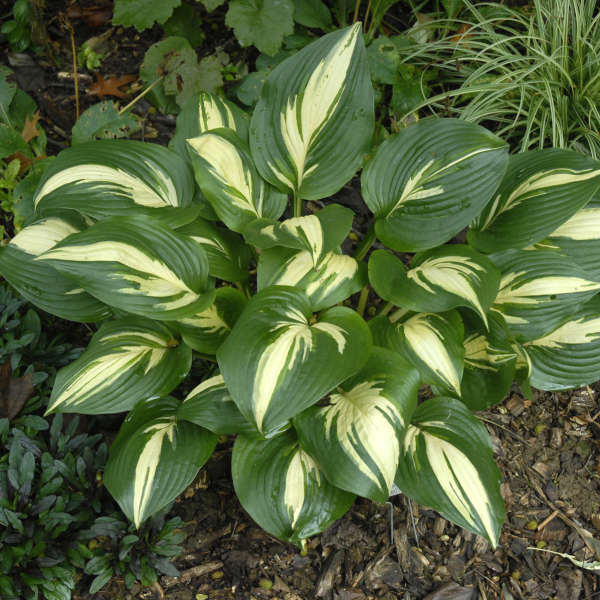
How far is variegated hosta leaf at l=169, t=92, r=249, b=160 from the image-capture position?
1.93 metres

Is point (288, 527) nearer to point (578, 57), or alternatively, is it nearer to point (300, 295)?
point (300, 295)

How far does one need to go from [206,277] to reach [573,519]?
1557 millimetres

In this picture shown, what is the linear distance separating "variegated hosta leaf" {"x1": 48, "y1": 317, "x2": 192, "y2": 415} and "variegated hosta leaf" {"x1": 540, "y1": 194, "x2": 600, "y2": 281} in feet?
4.14

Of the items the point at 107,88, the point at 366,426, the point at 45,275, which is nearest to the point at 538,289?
the point at 366,426

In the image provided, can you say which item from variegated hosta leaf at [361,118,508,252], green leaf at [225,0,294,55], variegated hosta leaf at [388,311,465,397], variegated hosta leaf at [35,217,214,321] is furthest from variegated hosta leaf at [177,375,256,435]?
green leaf at [225,0,294,55]

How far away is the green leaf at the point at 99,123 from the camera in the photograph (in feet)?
7.83

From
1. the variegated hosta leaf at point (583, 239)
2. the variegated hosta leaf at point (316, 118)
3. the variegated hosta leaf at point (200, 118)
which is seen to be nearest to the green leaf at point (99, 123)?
the variegated hosta leaf at point (200, 118)

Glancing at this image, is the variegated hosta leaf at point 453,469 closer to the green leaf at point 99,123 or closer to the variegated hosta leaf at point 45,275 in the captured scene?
the variegated hosta leaf at point 45,275

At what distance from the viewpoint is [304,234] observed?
1589 millimetres

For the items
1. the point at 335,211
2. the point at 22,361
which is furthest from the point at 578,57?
the point at 22,361

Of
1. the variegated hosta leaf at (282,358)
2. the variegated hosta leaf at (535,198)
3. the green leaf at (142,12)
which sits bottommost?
the variegated hosta leaf at (282,358)

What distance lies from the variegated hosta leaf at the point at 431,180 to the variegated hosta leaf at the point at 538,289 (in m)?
0.23

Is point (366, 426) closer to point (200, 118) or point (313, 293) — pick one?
point (313, 293)

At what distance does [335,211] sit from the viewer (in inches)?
69.8
